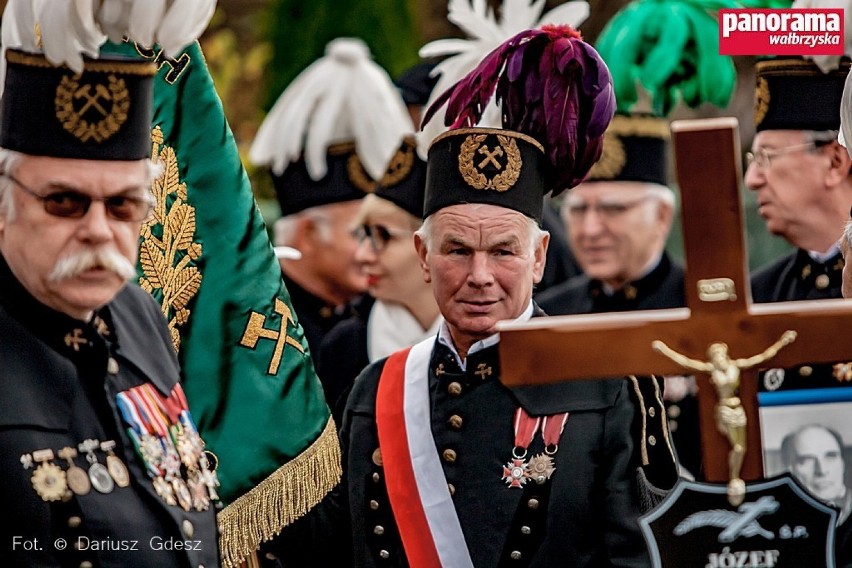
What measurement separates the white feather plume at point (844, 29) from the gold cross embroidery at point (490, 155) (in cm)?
162

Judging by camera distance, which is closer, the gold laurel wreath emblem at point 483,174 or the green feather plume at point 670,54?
the gold laurel wreath emblem at point 483,174

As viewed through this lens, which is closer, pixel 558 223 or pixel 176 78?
pixel 176 78

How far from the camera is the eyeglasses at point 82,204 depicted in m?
4.27

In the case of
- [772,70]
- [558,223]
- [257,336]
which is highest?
[772,70]

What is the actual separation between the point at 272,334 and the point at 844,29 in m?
2.49

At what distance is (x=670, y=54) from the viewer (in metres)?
7.96

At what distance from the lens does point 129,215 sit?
4.41 meters

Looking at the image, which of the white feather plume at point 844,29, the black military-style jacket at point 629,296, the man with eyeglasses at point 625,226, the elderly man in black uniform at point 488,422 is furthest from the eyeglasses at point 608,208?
the elderly man in black uniform at point 488,422

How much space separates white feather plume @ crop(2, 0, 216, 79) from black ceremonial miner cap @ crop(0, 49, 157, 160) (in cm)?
5

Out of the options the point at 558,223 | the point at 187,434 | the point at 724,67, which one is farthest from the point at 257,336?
the point at 558,223

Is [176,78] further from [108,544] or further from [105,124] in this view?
[108,544]

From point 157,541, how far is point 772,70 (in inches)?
141

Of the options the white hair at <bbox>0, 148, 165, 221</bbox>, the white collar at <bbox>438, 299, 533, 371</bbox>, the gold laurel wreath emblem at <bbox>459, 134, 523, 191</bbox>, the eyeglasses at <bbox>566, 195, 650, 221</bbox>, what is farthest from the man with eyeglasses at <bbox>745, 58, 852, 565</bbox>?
the white hair at <bbox>0, 148, 165, 221</bbox>

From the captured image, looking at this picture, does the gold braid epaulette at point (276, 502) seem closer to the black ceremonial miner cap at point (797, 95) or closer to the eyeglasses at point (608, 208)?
the black ceremonial miner cap at point (797, 95)
